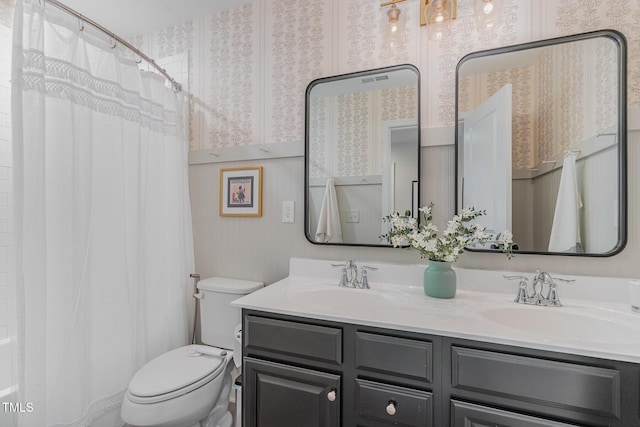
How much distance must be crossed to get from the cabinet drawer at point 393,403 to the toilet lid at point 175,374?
0.78 metres

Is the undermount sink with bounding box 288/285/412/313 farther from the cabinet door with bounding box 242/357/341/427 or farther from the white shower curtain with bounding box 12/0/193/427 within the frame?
the white shower curtain with bounding box 12/0/193/427

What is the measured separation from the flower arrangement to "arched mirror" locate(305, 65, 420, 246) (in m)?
0.16

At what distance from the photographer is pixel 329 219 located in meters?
1.66

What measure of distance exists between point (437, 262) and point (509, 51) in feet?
3.23

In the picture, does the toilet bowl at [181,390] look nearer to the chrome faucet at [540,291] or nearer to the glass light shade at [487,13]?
the chrome faucet at [540,291]

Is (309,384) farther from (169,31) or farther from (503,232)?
(169,31)

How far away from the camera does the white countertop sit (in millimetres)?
904

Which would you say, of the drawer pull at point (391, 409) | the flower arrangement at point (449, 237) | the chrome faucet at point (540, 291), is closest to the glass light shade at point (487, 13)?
the flower arrangement at point (449, 237)

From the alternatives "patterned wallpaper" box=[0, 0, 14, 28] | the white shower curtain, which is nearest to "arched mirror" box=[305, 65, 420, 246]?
the white shower curtain

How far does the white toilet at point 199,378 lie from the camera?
4.18ft

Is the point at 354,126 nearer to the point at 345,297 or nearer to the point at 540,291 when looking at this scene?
the point at 345,297

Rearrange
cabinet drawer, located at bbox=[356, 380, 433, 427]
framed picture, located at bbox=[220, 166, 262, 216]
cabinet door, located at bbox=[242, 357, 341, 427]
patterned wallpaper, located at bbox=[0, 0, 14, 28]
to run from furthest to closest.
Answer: framed picture, located at bbox=[220, 166, 262, 216]
patterned wallpaper, located at bbox=[0, 0, 14, 28]
cabinet door, located at bbox=[242, 357, 341, 427]
cabinet drawer, located at bbox=[356, 380, 433, 427]

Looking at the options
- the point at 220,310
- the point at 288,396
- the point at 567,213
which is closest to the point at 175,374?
the point at 220,310

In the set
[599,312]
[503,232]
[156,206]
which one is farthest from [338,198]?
[599,312]
